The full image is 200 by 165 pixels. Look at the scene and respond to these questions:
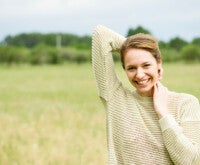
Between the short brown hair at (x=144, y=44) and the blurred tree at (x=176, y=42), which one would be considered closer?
the short brown hair at (x=144, y=44)

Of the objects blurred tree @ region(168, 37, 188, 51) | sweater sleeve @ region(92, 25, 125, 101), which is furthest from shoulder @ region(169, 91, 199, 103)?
blurred tree @ region(168, 37, 188, 51)

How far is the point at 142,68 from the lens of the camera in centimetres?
258

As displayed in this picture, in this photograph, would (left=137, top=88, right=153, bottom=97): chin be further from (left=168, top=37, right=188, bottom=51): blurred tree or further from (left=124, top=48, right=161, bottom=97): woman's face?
(left=168, top=37, right=188, bottom=51): blurred tree

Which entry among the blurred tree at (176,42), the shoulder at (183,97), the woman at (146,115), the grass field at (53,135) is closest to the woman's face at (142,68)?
the woman at (146,115)

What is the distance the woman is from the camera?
246 centimetres

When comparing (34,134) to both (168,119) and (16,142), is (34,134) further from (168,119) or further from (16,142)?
(168,119)

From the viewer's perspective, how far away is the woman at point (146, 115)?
2463mm

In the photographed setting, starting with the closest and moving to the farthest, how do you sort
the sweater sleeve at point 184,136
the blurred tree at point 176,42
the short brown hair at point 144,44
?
the sweater sleeve at point 184,136, the short brown hair at point 144,44, the blurred tree at point 176,42

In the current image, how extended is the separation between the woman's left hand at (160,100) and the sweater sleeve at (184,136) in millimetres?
51

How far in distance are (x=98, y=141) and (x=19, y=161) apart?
4.56 ft

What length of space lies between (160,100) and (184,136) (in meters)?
0.21

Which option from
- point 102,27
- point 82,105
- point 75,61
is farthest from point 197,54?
point 102,27

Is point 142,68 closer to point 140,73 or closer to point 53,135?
point 140,73

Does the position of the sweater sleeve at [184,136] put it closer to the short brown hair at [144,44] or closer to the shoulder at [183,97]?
the shoulder at [183,97]
